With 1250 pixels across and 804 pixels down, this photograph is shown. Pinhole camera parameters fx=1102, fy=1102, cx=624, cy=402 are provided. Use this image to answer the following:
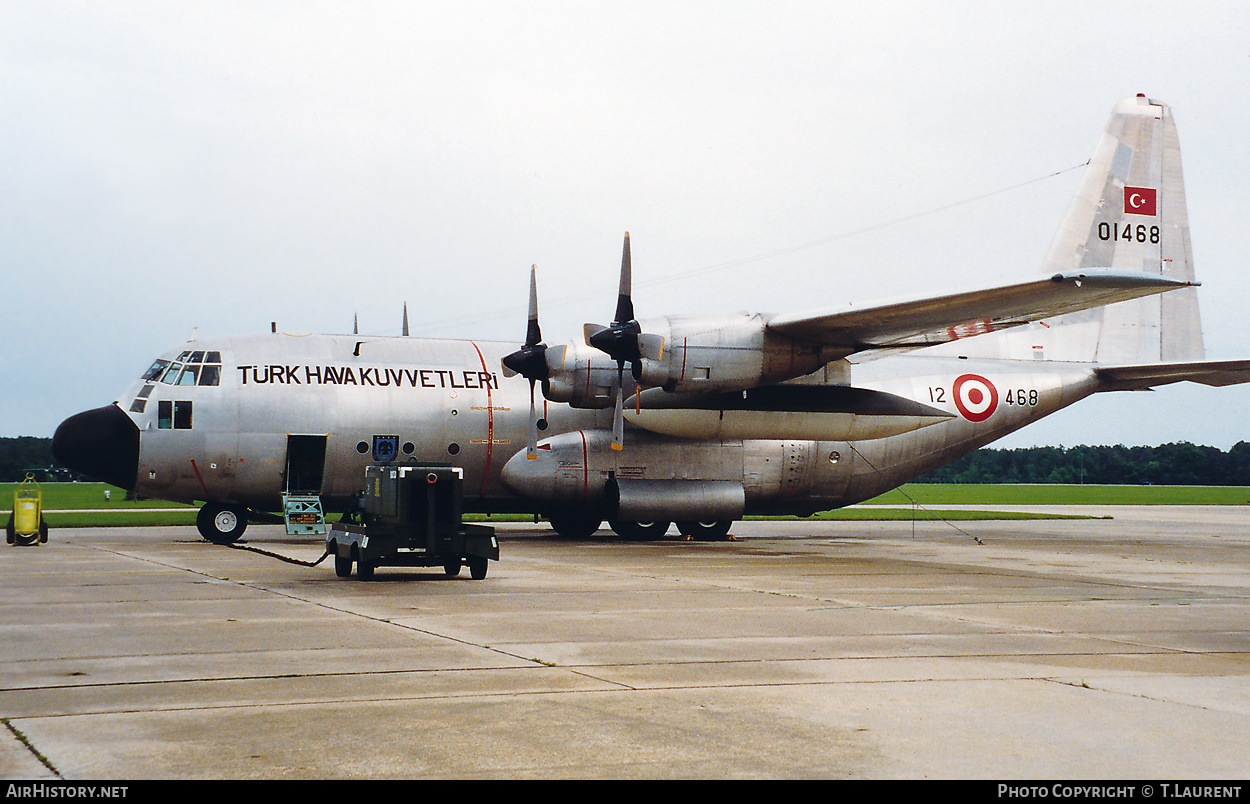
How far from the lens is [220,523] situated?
901 inches

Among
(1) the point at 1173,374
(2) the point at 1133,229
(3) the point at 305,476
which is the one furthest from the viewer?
(2) the point at 1133,229

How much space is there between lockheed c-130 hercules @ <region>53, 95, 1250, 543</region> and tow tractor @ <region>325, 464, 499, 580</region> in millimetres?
6276

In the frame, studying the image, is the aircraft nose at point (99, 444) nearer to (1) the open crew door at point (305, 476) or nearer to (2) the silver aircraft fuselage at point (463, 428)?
(2) the silver aircraft fuselage at point (463, 428)

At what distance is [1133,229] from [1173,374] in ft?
14.9

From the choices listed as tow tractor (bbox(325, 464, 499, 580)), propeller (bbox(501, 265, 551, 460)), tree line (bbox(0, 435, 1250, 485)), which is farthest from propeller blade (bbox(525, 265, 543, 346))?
tree line (bbox(0, 435, 1250, 485))

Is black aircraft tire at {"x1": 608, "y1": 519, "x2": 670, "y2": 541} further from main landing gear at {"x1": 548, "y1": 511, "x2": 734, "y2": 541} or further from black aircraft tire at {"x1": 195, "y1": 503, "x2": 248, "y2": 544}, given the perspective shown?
black aircraft tire at {"x1": 195, "y1": 503, "x2": 248, "y2": 544}

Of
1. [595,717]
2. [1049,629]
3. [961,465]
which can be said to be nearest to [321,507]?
[1049,629]

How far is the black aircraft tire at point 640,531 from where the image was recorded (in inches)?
1010

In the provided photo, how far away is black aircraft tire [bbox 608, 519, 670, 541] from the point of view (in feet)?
84.2

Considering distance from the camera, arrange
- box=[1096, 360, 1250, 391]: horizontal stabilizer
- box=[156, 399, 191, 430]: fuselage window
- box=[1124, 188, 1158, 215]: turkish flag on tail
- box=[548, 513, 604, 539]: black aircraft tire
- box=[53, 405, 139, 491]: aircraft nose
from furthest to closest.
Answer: box=[1124, 188, 1158, 215]: turkish flag on tail, box=[548, 513, 604, 539]: black aircraft tire, box=[1096, 360, 1250, 391]: horizontal stabilizer, box=[156, 399, 191, 430]: fuselage window, box=[53, 405, 139, 491]: aircraft nose

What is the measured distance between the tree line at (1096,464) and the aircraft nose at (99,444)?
8149 cm

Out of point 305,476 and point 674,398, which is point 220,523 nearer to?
point 305,476

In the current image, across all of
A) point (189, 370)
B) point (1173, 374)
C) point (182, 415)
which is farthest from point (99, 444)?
point (1173, 374)

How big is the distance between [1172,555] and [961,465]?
11371cm
